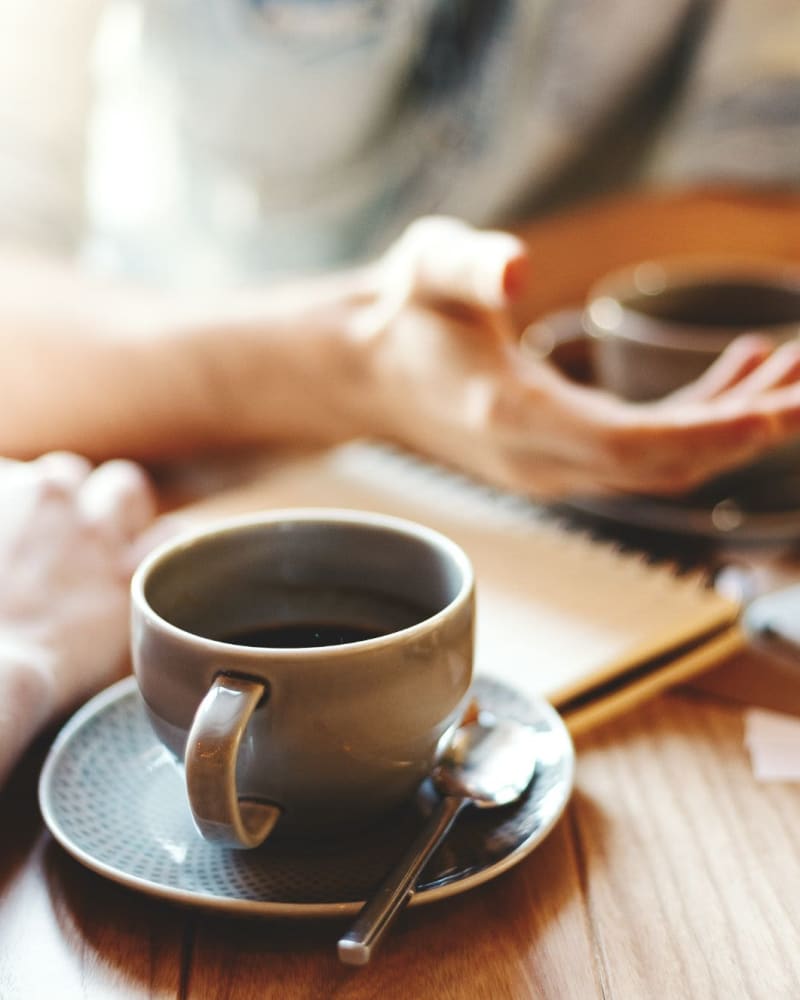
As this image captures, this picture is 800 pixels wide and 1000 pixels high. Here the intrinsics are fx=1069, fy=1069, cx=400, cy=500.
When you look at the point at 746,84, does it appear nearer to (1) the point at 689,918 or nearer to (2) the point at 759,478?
(2) the point at 759,478

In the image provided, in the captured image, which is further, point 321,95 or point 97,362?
point 321,95

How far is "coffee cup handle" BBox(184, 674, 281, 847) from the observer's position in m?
0.32

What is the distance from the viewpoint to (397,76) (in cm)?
96

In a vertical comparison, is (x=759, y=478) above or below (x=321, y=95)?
below

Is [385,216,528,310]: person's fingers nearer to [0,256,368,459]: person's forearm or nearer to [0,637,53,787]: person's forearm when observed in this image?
[0,256,368,459]: person's forearm

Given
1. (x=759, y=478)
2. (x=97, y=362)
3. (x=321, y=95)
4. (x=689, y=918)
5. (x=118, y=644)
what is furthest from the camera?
(x=321, y=95)

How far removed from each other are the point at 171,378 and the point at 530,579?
0.32 meters

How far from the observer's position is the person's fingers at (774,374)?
0.62 m

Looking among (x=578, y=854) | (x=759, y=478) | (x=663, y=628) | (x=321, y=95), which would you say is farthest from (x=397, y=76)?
(x=578, y=854)

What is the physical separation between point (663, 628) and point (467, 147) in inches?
24.0

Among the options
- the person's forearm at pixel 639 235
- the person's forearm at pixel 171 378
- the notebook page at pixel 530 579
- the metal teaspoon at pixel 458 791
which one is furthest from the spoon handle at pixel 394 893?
the person's forearm at pixel 639 235

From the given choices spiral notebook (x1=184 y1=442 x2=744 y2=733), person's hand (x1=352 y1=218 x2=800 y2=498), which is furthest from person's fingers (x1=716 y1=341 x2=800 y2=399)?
spiral notebook (x1=184 y1=442 x2=744 y2=733)

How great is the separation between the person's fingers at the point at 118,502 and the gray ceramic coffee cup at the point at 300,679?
0.57 feet

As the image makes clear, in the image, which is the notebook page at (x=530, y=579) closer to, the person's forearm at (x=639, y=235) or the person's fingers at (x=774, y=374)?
the person's fingers at (x=774, y=374)
